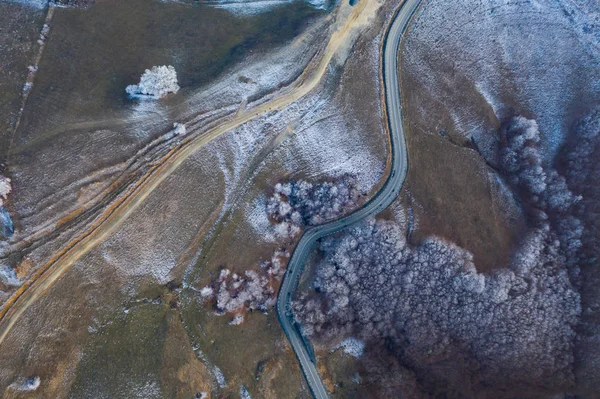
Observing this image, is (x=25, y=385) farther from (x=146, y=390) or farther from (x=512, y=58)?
(x=512, y=58)

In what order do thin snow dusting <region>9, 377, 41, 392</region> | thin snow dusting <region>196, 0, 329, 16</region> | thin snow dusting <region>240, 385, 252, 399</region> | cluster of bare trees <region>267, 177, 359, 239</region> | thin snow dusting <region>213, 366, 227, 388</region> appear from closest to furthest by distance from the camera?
thin snow dusting <region>9, 377, 41, 392</region>
thin snow dusting <region>213, 366, 227, 388</region>
thin snow dusting <region>240, 385, 252, 399</region>
cluster of bare trees <region>267, 177, 359, 239</region>
thin snow dusting <region>196, 0, 329, 16</region>

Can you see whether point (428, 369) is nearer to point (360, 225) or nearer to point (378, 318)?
point (378, 318)

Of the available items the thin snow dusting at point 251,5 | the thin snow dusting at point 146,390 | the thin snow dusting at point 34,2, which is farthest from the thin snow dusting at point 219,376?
the thin snow dusting at point 34,2

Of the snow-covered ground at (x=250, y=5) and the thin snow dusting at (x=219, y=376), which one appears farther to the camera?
the snow-covered ground at (x=250, y=5)

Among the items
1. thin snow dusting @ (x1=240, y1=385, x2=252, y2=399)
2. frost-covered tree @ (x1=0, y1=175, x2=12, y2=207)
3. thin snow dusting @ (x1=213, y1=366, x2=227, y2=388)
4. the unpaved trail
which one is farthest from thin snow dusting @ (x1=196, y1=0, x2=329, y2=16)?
thin snow dusting @ (x1=240, y1=385, x2=252, y2=399)

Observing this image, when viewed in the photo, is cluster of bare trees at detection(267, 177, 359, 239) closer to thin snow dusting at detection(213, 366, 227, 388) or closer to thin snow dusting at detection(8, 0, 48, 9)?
thin snow dusting at detection(213, 366, 227, 388)

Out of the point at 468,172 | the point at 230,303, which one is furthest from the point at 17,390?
the point at 468,172

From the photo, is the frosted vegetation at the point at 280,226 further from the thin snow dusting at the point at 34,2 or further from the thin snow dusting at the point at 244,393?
the thin snow dusting at the point at 34,2

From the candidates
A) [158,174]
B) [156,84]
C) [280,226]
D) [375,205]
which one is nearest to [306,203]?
[280,226]
